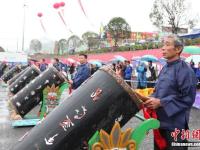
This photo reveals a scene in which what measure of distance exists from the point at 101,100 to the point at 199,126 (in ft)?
17.6

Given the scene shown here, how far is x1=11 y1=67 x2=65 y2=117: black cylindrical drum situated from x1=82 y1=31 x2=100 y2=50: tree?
134ft

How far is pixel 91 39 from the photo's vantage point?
5191 centimetres

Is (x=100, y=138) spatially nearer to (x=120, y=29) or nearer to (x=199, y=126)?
(x=199, y=126)

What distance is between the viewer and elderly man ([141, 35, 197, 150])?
360 centimetres

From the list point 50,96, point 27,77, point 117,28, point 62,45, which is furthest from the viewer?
point 62,45

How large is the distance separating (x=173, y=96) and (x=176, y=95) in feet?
0.12

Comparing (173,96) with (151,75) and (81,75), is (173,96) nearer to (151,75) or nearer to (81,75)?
(81,75)

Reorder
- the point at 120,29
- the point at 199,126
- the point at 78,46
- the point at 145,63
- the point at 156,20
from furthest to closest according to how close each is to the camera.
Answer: the point at 78,46 < the point at 120,29 < the point at 156,20 < the point at 145,63 < the point at 199,126

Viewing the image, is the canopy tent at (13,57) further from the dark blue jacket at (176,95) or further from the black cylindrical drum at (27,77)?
the dark blue jacket at (176,95)

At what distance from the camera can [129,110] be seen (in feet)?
11.9

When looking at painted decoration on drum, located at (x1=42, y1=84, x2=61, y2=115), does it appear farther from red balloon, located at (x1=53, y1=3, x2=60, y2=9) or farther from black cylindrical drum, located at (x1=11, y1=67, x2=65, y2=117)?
red balloon, located at (x1=53, y1=3, x2=60, y2=9)

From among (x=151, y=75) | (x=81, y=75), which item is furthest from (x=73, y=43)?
(x=81, y=75)

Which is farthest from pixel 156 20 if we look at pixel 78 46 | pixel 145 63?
pixel 145 63

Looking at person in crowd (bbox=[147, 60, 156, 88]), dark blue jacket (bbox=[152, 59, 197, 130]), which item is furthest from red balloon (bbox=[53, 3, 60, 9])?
dark blue jacket (bbox=[152, 59, 197, 130])
